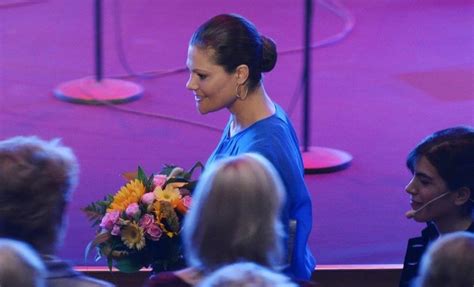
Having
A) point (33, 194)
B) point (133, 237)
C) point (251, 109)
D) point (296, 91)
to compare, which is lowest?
point (133, 237)

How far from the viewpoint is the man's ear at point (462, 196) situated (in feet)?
10.9

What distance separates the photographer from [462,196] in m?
3.34

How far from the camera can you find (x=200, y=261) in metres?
2.57

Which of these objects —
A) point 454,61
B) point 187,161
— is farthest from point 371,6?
point 187,161

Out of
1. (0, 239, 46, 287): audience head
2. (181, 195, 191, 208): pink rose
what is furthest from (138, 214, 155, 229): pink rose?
(0, 239, 46, 287): audience head

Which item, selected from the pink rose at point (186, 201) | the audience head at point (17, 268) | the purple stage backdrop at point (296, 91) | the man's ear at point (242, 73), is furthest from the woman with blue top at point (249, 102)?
the purple stage backdrop at point (296, 91)

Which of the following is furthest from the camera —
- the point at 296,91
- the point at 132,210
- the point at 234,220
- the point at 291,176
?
the point at 296,91

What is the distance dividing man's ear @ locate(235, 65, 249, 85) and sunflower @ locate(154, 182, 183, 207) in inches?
15.5

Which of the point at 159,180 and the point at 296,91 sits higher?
the point at 296,91

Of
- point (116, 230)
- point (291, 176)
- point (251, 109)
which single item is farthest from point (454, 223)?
point (116, 230)

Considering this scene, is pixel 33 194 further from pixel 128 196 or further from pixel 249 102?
pixel 249 102

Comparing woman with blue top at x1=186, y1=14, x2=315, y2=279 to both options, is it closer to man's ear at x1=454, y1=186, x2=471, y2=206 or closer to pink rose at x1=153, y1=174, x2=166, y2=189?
pink rose at x1=153, y1=174, x2=166, y2=189

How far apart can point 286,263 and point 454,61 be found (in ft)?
20.0

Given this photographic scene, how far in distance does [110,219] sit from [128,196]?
11 cm
